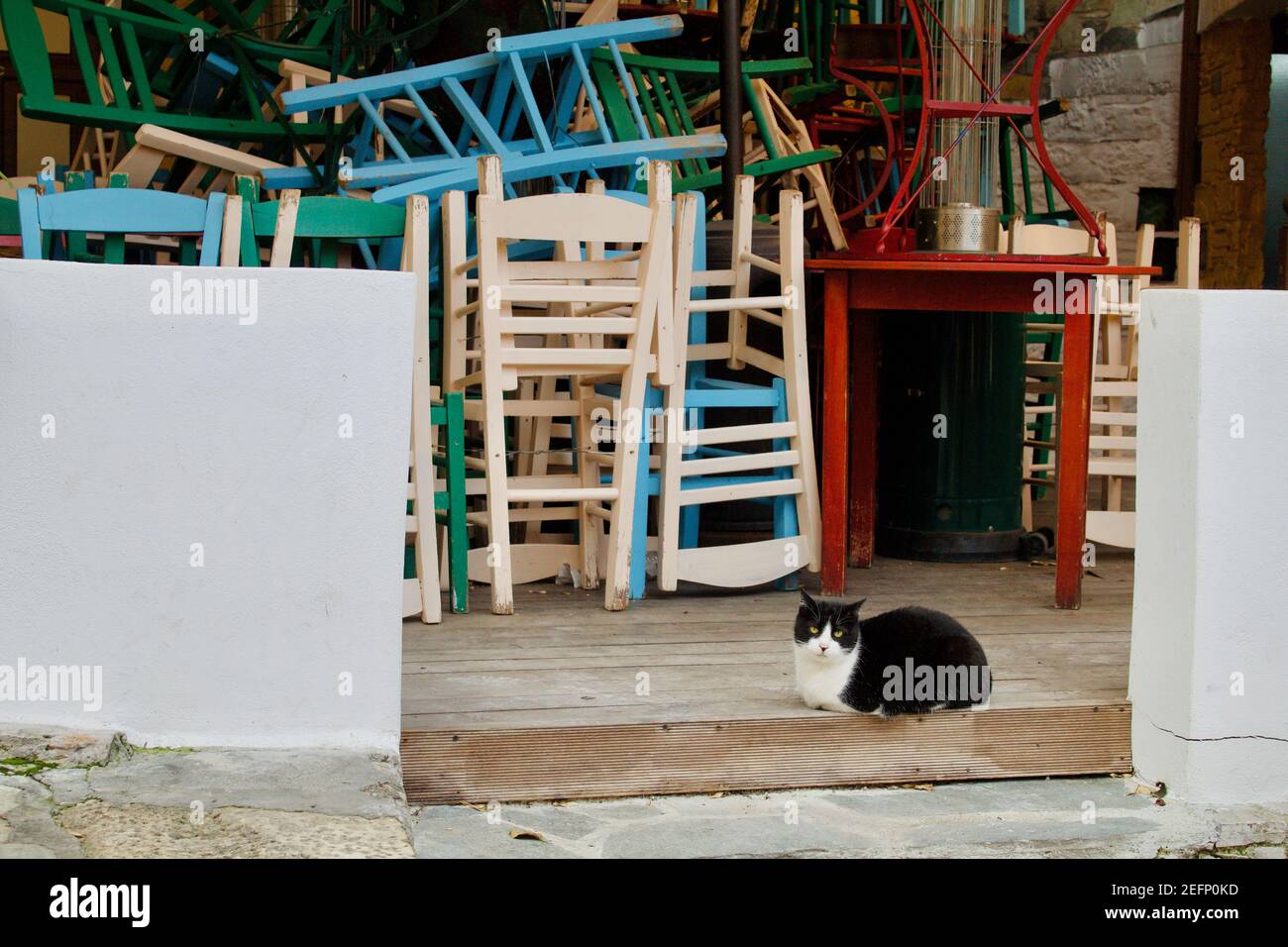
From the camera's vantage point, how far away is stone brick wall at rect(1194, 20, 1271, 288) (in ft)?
23.3

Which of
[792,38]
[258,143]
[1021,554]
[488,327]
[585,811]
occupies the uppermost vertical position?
[792,38]

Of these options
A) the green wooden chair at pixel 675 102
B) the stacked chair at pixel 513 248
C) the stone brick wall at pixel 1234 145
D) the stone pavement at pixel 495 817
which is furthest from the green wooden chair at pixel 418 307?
the stone brick wall at pixel 1234 145

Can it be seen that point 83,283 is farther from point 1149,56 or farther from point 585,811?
point 1149,56

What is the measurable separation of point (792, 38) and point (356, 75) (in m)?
2.03

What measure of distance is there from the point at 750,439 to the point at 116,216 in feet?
5.38

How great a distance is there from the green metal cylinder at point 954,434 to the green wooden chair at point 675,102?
0.98m

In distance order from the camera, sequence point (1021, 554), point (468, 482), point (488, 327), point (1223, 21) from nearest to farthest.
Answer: point (488, 327)
point (468, 482)
point (1021, 554)
point (1223, 21)

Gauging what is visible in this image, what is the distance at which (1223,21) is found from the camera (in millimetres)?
7230

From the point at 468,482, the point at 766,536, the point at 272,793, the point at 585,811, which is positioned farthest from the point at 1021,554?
the point at 272,793

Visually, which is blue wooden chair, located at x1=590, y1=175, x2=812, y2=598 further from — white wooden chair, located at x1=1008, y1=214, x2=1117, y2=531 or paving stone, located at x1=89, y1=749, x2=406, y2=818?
paving stone, located at x1=89, y1=749, x2=406, y2=818

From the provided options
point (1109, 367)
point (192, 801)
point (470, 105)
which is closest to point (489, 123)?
point (470, 105)

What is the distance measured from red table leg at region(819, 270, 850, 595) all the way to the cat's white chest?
959mm

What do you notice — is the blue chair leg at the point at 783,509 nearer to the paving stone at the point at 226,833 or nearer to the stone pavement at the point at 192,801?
the stone pavement at the point at 192,801

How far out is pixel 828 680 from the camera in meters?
2.99
